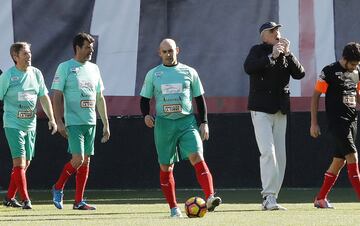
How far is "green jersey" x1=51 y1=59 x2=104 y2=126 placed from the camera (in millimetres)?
13023

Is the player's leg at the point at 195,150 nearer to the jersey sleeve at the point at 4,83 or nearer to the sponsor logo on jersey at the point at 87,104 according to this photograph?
the sponsor logo on jersey at the point at 87,104

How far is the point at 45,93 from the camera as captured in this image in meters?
13.9

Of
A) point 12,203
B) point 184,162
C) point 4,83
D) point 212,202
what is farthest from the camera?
point 184,162

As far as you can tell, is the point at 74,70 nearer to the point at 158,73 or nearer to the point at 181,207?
the point at 158,73

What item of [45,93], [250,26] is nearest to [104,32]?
[250,26]

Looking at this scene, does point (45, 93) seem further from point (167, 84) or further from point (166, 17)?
point (166, 17)

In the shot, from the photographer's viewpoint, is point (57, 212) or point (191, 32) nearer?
point (57, 212)

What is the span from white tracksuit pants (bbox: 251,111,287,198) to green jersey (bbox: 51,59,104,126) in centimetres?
197

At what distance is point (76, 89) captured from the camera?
1307 cm

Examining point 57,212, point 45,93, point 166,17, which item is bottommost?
point 57,212

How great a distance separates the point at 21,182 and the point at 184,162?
4.37m

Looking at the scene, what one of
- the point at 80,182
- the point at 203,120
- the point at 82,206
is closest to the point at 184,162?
the point at 80,182

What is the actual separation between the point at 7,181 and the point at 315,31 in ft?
17.4

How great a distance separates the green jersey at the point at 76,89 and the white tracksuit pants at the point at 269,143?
1.97 metres
